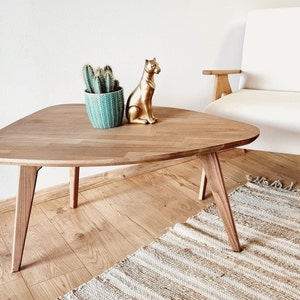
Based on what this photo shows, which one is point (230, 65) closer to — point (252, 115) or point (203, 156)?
point (252, 115)

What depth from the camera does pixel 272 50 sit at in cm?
166

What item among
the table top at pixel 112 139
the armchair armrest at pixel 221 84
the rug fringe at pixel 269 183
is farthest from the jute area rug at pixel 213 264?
the armchair armrest at pixel 221 84

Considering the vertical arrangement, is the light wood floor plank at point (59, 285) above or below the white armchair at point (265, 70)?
below

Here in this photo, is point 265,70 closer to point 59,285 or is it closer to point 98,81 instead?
point 98,81

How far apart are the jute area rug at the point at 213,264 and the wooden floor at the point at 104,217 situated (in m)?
0.07

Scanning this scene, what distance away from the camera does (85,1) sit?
145 centimetres

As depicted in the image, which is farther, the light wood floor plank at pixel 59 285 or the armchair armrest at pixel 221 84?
the armchair armrest at pixel 221 84

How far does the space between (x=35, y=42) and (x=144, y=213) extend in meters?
0.75

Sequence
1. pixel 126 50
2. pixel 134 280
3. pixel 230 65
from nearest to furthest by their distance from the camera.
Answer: pixel 134 280 → pixel 126 50 → pixel 230 65

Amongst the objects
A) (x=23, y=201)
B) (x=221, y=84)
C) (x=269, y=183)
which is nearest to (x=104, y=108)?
(x=23, y=201)

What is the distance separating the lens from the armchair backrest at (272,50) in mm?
1624

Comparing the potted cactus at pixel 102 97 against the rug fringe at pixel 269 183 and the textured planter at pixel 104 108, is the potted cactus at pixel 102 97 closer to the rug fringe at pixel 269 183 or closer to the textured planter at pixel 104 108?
the textured planter at pixel 104 108

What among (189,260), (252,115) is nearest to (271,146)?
(252,115)

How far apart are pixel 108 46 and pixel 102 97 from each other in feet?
1.83
